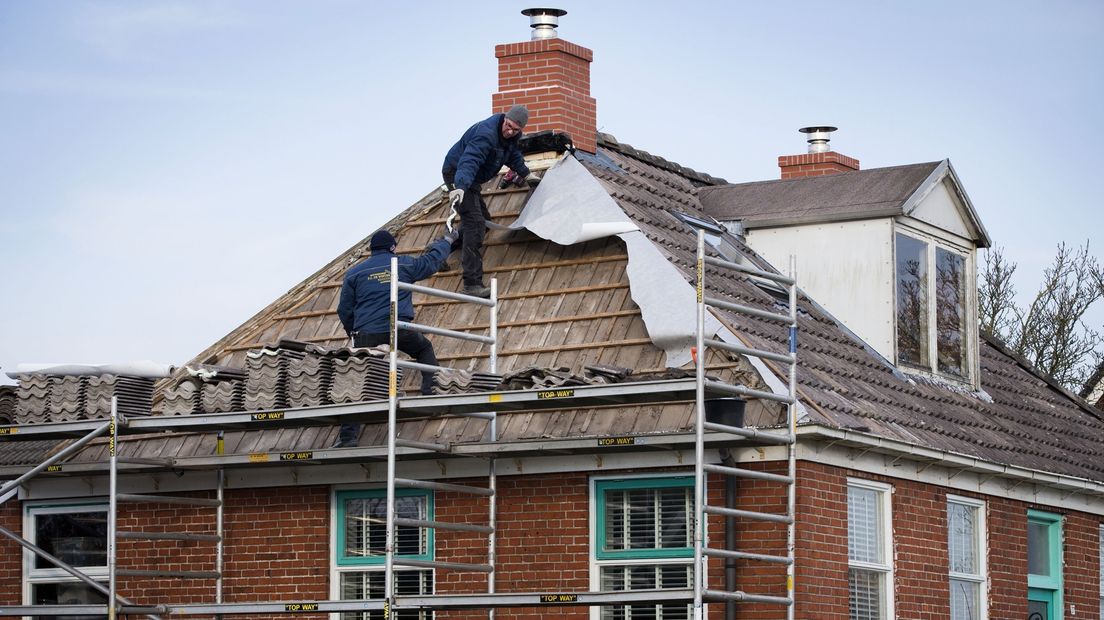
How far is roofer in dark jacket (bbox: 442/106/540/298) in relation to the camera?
17.4 meters

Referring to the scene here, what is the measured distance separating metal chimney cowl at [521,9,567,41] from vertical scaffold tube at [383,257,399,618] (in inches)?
206

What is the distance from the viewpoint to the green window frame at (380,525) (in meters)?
Answer: 16.8

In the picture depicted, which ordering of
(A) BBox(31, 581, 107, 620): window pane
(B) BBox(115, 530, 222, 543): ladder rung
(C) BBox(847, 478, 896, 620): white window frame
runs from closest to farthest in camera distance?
(B) BBox(115, 530, 222, 543): ladder rung, (C) BBox(847, 478, 896, 620): white window frame, (A) BBox(31, 581, 107, 620): window pane

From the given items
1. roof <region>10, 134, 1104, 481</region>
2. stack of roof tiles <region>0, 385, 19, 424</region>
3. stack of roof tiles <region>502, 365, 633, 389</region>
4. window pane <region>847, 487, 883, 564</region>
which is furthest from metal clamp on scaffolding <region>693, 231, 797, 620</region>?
stack of roof tiles <region>0, 385, 19, 424</region>

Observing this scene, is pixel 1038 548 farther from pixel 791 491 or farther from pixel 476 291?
pixel 476 291

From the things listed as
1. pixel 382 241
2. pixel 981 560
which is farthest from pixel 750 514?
pixel 981 560

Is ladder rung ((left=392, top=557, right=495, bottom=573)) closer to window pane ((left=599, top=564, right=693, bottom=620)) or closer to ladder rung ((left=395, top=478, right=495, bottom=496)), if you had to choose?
ladder rung ((left=395, top=478, right=495, bottom=496))

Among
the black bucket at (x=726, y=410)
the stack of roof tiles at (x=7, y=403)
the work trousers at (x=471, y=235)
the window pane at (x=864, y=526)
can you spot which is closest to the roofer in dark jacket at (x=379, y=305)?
the work trousers at (x=471, y=235)

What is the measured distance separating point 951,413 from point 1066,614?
2689mm

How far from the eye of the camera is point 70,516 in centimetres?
1825

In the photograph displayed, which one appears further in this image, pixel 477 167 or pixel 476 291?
pixel 476 291

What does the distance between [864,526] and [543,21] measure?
667 cm

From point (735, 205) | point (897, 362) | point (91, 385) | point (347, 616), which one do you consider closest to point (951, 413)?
point (897, 362)

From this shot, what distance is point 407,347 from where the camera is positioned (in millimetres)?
15961
